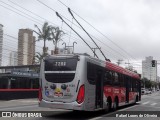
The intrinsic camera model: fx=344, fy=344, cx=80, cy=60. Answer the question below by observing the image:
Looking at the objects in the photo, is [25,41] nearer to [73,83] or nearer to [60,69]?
[60,69]

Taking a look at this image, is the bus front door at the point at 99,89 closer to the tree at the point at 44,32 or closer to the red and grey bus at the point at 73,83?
the red and grey bus at the point at 73,83

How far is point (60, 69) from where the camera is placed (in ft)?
54.0

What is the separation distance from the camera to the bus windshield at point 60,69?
16109mm

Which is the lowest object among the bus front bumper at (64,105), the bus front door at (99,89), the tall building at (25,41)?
the bus front bumper at (64,105)

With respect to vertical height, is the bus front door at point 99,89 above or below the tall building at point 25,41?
below

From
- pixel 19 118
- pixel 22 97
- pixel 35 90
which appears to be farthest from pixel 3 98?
pixel 19 118

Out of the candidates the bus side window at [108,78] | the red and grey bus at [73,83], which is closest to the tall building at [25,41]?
the bus side window at [108,78]

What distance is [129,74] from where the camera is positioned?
26609 mm

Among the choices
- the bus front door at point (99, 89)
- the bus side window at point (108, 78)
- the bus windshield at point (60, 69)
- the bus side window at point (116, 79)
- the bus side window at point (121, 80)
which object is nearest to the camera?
the bus windshield at point (60, 69)

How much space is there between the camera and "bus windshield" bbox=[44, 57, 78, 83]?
16109 millimetres

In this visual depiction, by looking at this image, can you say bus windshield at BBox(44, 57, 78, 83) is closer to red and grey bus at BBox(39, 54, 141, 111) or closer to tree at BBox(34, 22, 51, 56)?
red and grey bus at BBox(39, 54, 141, 111)

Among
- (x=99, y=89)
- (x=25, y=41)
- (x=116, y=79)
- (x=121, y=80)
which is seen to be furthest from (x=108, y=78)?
(x=25, y=41)

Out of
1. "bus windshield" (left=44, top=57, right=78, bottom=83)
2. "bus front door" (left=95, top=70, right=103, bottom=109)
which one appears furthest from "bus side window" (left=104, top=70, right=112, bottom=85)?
"bus windshield" (left=44, top=57, right=78, bottom=83)

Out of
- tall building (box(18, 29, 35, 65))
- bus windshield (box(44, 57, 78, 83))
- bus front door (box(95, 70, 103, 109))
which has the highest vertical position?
tall building (box(18, 29, 35, 65))
